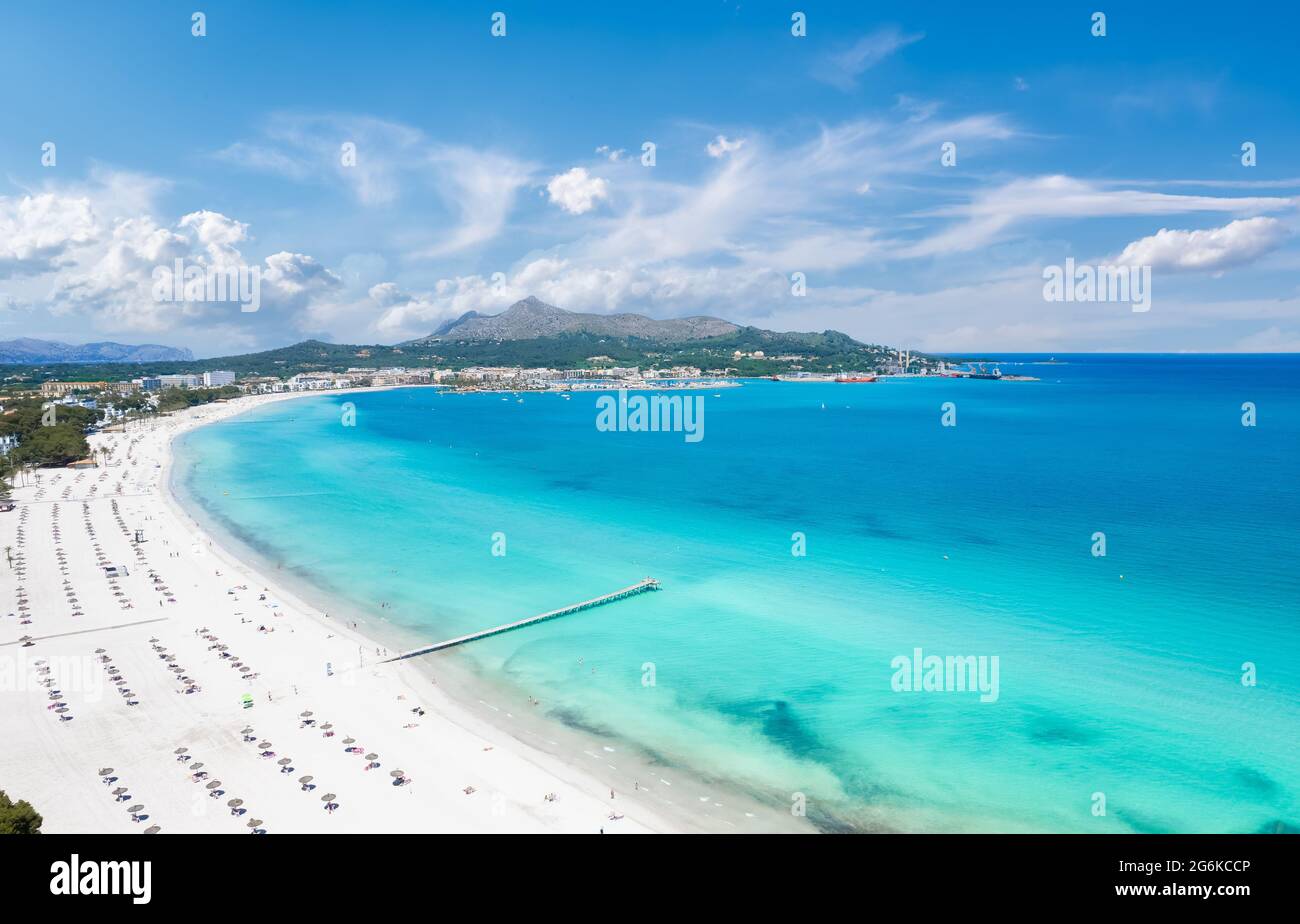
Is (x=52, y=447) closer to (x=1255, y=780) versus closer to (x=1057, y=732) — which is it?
(x=1057, y=732)

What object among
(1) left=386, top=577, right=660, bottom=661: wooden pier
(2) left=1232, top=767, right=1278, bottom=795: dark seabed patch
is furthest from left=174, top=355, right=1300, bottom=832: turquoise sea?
(1) left=386, top=577, right=660, bottom=661: wooden pier

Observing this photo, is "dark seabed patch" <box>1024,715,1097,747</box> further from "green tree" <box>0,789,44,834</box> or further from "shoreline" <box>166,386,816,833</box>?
"green tree" <box>0,789,44,834</box>

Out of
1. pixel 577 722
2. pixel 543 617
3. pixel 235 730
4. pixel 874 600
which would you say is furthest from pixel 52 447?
pixel 874 600

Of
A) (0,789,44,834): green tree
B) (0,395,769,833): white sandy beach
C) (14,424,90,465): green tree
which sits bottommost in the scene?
(0,395,769,833): white sandy beach

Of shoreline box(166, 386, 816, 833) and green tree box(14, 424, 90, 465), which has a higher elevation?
green tree box(14, 424, 90, 465)

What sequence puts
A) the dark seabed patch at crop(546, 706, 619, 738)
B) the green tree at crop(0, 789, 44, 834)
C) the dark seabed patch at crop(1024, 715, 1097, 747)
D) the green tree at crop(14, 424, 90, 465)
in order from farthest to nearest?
the green tree at crop(14, 424, 90, 465), the dark seabed patch at crop(546, 706, 619, 738), the dark seabed patch at crop(1024, 715, 1097, 747), the green tree at crop(0, 789, 44, 834)

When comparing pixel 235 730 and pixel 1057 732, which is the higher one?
pixel 235 730

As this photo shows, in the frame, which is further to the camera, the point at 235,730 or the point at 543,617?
the point at 543,617
